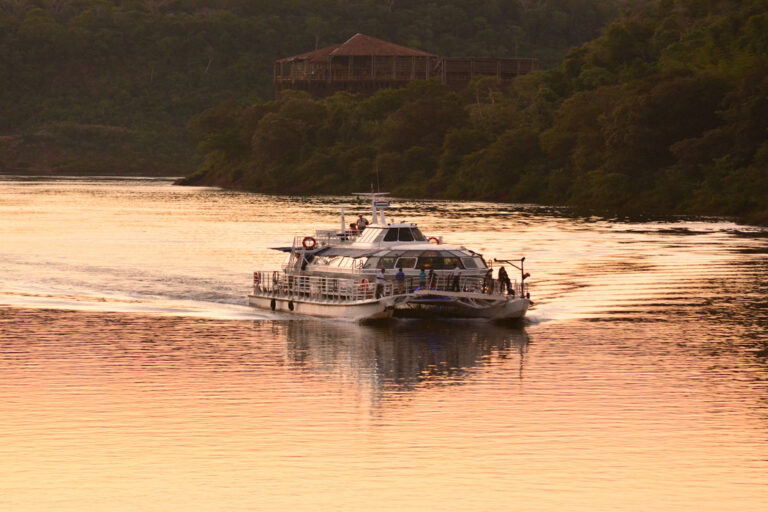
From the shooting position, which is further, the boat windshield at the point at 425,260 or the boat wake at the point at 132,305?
the boat wake at the point at 132,305

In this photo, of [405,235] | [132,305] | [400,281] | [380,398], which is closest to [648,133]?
[405,235]

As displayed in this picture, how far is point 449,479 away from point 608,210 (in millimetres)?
122565

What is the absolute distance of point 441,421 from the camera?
38000mm

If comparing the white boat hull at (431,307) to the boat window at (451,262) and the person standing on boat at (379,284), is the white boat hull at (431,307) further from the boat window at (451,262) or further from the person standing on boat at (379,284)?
the boat window at (451,262)

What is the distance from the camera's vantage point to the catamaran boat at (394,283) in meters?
58.2

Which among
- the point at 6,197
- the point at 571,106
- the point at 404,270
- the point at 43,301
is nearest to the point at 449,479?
the point at 404,270

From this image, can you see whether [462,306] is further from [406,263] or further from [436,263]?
[406,263]

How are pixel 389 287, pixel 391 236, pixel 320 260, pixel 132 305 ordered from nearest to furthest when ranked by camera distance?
pixel 389 287 < pixel 391 236 < pixel 320 260 < pixel 132 305

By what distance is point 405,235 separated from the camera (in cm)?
6291

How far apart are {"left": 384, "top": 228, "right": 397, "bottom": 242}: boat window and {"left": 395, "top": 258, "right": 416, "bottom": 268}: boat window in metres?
2.41

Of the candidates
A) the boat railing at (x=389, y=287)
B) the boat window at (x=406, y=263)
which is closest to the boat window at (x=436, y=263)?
the boat window at (x=406, y=263)

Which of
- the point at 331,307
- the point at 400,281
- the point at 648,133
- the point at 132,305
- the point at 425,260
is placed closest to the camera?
the point at 400,281

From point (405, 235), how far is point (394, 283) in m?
4.75

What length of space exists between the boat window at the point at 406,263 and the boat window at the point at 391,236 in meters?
2.41
